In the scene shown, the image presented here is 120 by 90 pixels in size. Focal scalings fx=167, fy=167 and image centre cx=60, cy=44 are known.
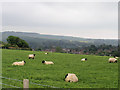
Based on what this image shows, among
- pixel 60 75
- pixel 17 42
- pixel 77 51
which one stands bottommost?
pixel 77 51

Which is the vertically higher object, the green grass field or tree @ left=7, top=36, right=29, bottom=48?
tree @ left=7, top=36, right=29, bottom=48

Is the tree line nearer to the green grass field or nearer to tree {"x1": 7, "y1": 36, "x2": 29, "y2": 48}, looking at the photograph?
tree {"x1": 7, "y1": 36, "x2": 29, "y2": 48}

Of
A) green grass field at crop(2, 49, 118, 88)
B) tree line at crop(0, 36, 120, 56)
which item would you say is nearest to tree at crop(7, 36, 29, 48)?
tree line at crop(0, 36, 120, 56)

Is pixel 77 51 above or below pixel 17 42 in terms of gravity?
below

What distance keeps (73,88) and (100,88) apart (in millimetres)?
1862

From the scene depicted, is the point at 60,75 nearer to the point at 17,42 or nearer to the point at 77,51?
the point at 17,42

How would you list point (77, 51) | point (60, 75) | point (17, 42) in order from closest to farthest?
1. point (60, 75)
2. point (17, 42)
3. point (77, 51)

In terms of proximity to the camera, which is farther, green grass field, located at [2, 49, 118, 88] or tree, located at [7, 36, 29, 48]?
tree, located at [7, 36, 29, 48]

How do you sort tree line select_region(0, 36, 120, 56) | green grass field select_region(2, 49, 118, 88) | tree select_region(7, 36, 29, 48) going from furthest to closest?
tree select_region(7, 36, 29, 48)
tree line select_region(0, 36, 120, 56)
green grass field select_region(2, 49, 118, 88)

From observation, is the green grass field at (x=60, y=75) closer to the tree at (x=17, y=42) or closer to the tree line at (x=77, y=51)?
the tree line at (x=77, y=51)

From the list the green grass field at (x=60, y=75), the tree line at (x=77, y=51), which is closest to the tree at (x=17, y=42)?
the tree line at (x=77, y=51)

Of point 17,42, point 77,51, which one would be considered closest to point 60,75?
point 17,42

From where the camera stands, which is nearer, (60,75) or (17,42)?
(60,75)

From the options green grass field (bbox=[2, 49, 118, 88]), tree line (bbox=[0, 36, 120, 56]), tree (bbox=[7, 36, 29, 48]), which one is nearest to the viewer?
green grass field (bbox=[2, 49, 118, 88])
